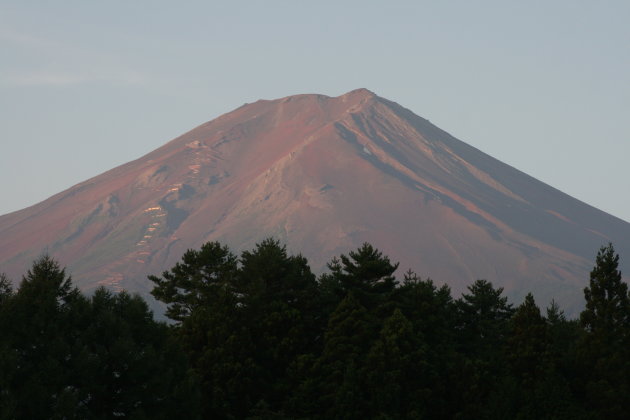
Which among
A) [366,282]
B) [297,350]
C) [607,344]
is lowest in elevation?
[297,350]

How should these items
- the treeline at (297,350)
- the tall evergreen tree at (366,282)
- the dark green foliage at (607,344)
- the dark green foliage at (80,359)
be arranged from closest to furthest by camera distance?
the dark green foliage at (80,359)
the treeline at (297,350)
the dark green foliage at (607,344)
the tall evergreen tree at (366,282)

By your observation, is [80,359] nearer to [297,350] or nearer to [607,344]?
[297,350]

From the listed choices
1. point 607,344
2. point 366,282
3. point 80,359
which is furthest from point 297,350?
point 607,344

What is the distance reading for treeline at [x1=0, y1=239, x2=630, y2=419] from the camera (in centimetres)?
4366

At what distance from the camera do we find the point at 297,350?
186ft

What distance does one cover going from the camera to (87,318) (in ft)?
150

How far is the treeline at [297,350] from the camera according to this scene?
143ft

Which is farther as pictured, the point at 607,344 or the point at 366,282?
the point at 366,282

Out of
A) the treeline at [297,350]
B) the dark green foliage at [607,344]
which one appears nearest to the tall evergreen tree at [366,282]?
the treeline at [297,350]

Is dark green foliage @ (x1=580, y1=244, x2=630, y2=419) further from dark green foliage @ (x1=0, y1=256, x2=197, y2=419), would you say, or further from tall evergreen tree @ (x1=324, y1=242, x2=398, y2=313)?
dark green foliage @ (x1=0, y1=256, x2=197, y2=419)

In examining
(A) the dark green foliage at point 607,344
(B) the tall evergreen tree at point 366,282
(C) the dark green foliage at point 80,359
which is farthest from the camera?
(B) the tall evergreen tree at point 366,282

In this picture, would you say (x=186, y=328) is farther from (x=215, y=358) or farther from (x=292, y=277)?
(x=292, y=277)

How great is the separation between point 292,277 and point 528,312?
45.1 ft

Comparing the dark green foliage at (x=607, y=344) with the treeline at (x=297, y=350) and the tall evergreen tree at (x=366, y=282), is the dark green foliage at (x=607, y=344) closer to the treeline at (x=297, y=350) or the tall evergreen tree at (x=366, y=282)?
the treeline at (x=297, y=350)
